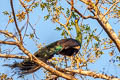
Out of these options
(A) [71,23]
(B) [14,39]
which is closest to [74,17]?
(A) [71,23]

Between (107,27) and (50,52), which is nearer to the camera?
(50,52)

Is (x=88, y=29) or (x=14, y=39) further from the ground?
(x=88, y=29)

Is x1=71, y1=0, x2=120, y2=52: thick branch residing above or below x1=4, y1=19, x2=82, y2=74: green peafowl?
above

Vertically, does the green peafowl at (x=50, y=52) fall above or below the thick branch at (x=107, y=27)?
below

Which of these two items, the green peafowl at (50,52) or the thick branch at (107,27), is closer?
the green peafowl at (50,52)

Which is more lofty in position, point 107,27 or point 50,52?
point 107,27

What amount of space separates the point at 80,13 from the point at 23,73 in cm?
232

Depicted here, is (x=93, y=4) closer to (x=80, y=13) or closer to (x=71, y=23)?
(x=80, y=13)

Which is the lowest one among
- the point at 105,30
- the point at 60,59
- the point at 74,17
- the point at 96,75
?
the point at 96,75

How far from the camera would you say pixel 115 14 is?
7285 mm

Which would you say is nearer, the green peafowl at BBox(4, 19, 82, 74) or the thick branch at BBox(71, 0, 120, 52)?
the green peafowl at BBox(4, 19, 82, 74)

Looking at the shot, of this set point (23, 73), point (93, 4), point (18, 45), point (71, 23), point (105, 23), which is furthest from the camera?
point (71, 23)

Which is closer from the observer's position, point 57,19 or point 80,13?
point 80,13

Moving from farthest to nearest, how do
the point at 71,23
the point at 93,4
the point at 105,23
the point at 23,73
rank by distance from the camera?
the point at 71,23 < the point at 105,23 < the point at 93,4 < the point at 23,73
